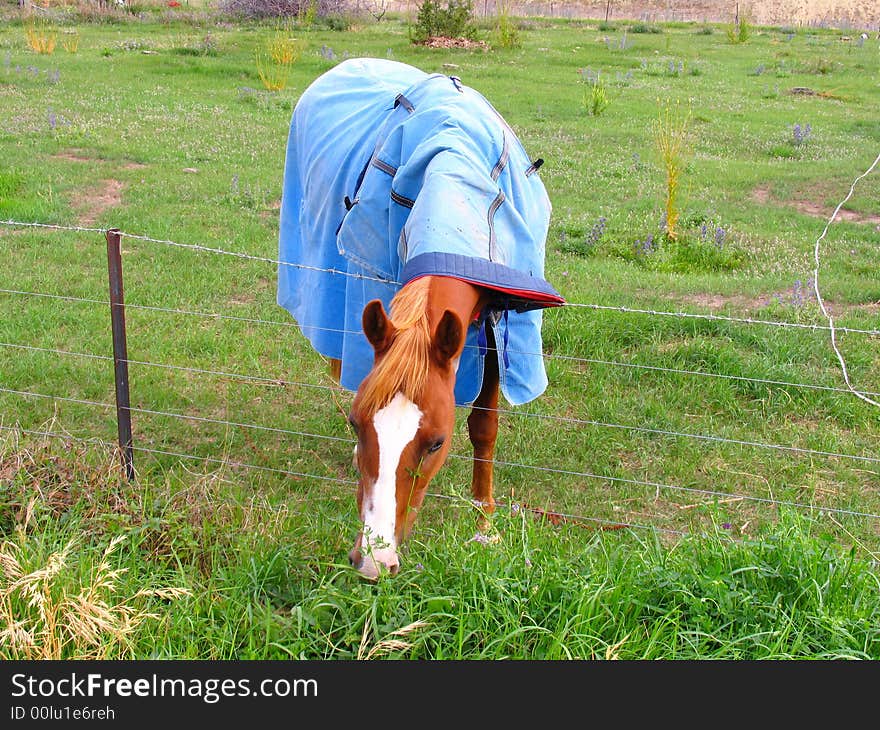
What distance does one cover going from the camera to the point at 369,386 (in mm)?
2490

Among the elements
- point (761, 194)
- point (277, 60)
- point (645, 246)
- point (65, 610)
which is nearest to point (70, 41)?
point (277, 60)

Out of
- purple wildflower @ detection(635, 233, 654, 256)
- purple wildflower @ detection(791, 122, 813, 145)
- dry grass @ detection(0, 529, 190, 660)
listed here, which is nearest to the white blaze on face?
dry grass @ detection(0, 529, 190, 660)

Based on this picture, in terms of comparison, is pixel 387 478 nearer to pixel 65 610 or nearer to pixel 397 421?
pixel 397 421

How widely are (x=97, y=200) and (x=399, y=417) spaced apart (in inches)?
258

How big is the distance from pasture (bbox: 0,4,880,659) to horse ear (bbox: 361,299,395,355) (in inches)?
27.5

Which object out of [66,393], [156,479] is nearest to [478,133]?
[156,479]

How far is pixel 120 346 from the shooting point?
3721 millimetres

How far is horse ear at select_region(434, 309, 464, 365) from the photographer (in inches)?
98.0

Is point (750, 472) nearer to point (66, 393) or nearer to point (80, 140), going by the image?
point (66, 393)

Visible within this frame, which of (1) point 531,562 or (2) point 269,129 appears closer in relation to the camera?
(1) point 531,562

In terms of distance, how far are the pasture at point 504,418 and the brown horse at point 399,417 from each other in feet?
0.63

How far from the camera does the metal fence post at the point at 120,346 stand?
355 cm

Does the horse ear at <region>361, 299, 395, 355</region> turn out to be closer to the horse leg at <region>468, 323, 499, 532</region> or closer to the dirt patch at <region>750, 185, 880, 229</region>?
the horse leg at <region>468, 323, 499, 532</region>

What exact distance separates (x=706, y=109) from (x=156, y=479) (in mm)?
11421
